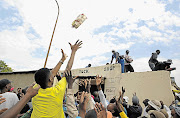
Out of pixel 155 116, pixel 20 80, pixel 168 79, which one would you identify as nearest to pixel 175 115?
pixel 155 116

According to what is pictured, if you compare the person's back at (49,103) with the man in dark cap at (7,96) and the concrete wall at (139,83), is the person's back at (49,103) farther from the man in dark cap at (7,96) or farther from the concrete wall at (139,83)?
the concrete wall at (139,83)

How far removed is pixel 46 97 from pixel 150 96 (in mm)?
6304

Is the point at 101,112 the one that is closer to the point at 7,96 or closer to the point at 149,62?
the point at 7,96

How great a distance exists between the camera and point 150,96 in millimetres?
6895

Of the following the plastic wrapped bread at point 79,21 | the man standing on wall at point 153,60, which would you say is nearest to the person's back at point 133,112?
the man standing on wall at point 153,60

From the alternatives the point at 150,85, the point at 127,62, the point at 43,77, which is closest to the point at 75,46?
the point at 43,77

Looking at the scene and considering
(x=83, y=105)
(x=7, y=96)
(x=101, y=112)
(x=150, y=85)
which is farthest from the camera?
(x=150, y=85)

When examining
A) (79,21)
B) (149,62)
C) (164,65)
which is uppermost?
(79,21)

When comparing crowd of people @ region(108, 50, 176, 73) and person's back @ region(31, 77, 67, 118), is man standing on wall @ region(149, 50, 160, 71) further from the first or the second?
person's back @ region(31, 77, 67, 118)

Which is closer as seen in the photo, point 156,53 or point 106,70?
point 156,53

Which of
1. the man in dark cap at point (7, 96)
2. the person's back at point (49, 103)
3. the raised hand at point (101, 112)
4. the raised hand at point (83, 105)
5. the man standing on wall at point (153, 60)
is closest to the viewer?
the raised hand at point (101, 112)

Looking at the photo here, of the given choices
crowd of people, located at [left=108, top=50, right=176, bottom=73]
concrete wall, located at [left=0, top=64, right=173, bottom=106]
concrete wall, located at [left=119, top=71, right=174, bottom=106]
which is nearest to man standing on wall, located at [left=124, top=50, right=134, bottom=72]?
crowd of people, located at [left=108, top=50, right=176, bottom=73]

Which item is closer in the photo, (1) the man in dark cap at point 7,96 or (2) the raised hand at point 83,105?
(2) the raised hand at point 83,105

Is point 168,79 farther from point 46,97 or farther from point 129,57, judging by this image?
point 46,97
